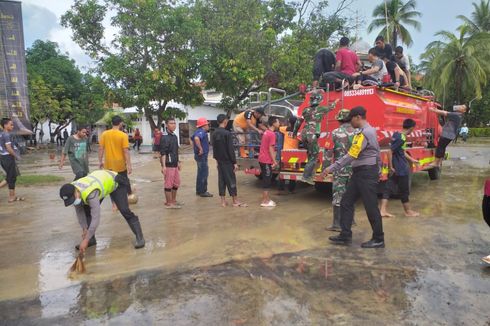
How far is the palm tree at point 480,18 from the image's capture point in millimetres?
36219

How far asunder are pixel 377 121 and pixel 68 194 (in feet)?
17.4

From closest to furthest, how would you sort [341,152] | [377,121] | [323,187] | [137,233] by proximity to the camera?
[137,233] → [341,152] → [377,121] → [323,187]

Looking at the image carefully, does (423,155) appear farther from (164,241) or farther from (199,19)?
(199,19)

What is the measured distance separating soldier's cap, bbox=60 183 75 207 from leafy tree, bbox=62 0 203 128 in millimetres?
15700

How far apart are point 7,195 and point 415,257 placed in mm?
8454

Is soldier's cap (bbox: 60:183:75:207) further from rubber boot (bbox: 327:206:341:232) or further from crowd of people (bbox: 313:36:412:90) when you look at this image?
crowd of people (bbox: 313:36:412:90)

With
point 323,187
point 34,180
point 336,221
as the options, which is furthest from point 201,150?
point 34,180

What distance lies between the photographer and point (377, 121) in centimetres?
741

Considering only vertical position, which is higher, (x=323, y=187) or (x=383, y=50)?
(x=383, y=50)

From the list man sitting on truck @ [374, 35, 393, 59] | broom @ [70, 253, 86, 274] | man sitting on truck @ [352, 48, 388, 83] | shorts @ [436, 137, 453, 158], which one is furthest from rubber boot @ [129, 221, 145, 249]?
shorts @ [436, 137, 453, 158]

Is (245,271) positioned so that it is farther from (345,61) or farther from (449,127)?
(449,127)

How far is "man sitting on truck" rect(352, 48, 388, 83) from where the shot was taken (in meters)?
7.80

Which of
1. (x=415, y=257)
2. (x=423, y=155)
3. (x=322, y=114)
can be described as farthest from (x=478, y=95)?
(x=415, y=257)

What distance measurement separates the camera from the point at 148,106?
21.1 meters
